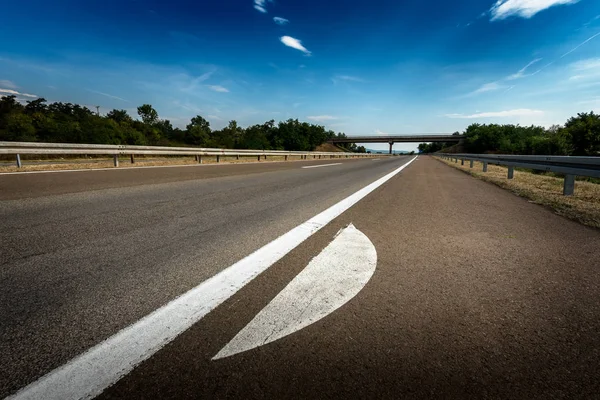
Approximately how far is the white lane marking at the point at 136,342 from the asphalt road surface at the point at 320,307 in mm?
35

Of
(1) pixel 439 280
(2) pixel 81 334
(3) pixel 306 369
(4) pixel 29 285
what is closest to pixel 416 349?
(3) pixel 306 369

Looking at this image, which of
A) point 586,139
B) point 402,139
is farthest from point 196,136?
point 586,139

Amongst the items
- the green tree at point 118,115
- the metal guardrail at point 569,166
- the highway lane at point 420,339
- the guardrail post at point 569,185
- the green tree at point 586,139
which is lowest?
the highway lane at point 420,339

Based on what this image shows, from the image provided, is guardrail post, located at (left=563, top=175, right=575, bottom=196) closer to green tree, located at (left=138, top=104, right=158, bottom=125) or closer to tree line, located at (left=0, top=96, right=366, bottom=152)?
tree line, located at (left=0, top=96, right=366, bottom=152)

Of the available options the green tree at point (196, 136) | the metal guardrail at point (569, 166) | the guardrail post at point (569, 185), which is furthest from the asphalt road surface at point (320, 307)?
the green tree at point (196, 136)

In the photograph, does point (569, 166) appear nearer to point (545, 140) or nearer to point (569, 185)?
point (569, 185)

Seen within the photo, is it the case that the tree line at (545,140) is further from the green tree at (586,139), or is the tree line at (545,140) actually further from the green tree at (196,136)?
the green tree at (196,136)

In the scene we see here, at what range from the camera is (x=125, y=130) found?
67375 mm

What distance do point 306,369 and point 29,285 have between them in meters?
1.92

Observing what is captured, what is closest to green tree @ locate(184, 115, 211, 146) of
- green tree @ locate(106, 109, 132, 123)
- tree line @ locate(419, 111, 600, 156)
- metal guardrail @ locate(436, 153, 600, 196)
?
green tree @ locate(106, 109, 132, 123)

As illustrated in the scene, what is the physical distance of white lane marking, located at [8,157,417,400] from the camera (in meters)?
1.04

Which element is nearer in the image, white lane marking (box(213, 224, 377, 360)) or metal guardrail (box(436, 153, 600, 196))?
white lane marking (box(213, 224, 377, 360))

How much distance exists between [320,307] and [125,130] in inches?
3146

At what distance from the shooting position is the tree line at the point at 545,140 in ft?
132
